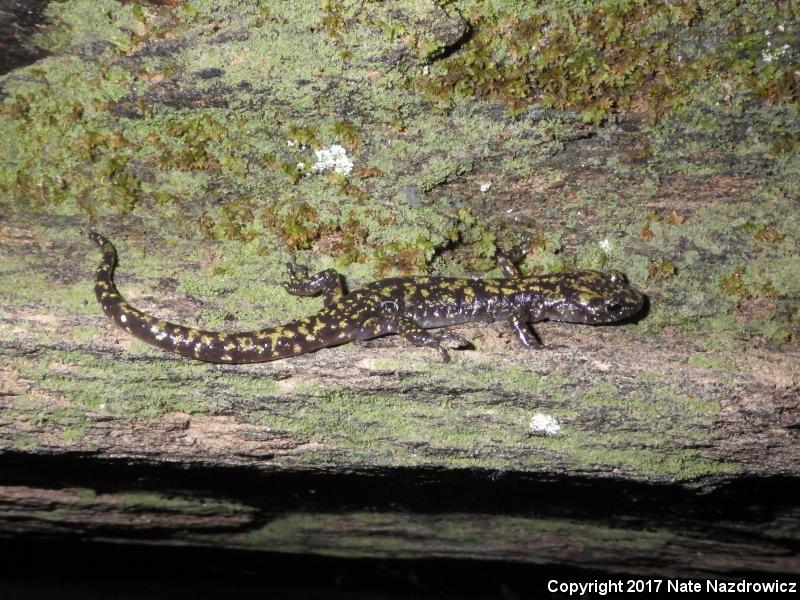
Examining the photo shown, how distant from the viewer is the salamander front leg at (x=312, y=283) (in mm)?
4043

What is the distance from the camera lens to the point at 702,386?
364 cm

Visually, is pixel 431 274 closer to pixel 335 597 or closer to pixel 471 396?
pixel 471 396

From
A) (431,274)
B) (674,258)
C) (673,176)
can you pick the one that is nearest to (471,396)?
(431,274)

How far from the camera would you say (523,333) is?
402 centimetres

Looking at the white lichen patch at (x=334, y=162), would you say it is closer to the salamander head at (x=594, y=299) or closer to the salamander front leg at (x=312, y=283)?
the salamander front leg at (x=312, y=283)

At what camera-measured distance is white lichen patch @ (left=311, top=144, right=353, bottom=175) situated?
4.12m

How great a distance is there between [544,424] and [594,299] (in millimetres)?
920

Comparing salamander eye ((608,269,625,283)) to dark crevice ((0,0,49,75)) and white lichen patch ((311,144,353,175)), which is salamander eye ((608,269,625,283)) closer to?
white lichen patch ((311,144,353,175))

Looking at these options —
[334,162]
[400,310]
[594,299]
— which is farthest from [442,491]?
[334,162]

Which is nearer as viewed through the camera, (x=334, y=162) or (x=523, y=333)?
(x=523, y=333)

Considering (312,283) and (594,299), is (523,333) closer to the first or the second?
(594,299)

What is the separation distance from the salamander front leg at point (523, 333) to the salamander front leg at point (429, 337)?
1.16ft

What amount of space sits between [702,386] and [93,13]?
4.64 metres

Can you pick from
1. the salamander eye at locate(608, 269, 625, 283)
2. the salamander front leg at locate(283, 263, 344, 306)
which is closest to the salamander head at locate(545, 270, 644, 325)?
the salamander eye at locate(608, 269, 625, 283)
